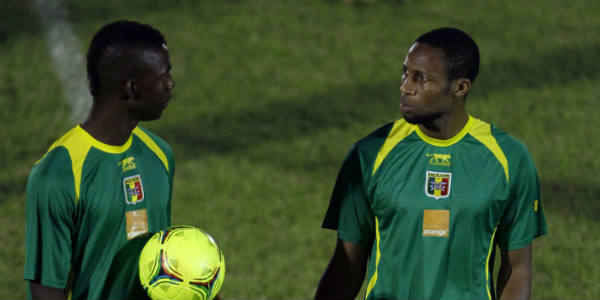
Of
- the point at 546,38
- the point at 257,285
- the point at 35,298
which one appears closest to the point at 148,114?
the point at 35,298

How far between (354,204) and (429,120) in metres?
0.51

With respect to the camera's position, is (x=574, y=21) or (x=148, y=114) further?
(x=574, y=21)

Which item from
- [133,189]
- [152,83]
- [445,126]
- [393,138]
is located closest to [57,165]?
[133,189]

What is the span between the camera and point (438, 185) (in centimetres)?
434

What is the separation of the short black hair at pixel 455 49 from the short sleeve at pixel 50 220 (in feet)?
5.31

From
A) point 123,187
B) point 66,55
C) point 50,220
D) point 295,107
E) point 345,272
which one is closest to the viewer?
point 50,220

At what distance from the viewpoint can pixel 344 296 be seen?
14.9ft

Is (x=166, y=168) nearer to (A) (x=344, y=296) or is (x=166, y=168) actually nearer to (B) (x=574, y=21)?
(A) (x=344, y=296)

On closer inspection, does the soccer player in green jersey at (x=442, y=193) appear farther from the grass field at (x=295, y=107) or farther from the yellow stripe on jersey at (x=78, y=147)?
the grass field at (x=295, y=107)

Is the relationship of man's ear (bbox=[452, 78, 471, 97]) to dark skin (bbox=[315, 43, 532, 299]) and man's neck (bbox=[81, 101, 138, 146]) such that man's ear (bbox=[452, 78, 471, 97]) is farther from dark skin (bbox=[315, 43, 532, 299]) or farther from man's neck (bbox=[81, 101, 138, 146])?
man's neck (bbox=[81, 101, 138, 146])

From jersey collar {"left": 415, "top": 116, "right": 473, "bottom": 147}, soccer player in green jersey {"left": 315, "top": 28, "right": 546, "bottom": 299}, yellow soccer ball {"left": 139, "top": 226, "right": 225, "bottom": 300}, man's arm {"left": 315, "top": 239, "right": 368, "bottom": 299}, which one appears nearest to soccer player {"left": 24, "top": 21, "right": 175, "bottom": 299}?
yellow soccer ball {"left": 139, "top": 226, "right": 225, "bottom": 300}

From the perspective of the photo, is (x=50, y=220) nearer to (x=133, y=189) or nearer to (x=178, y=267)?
(x=133, y=189)

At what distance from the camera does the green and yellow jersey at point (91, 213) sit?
4090 millimetres

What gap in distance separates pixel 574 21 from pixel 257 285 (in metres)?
7.83
